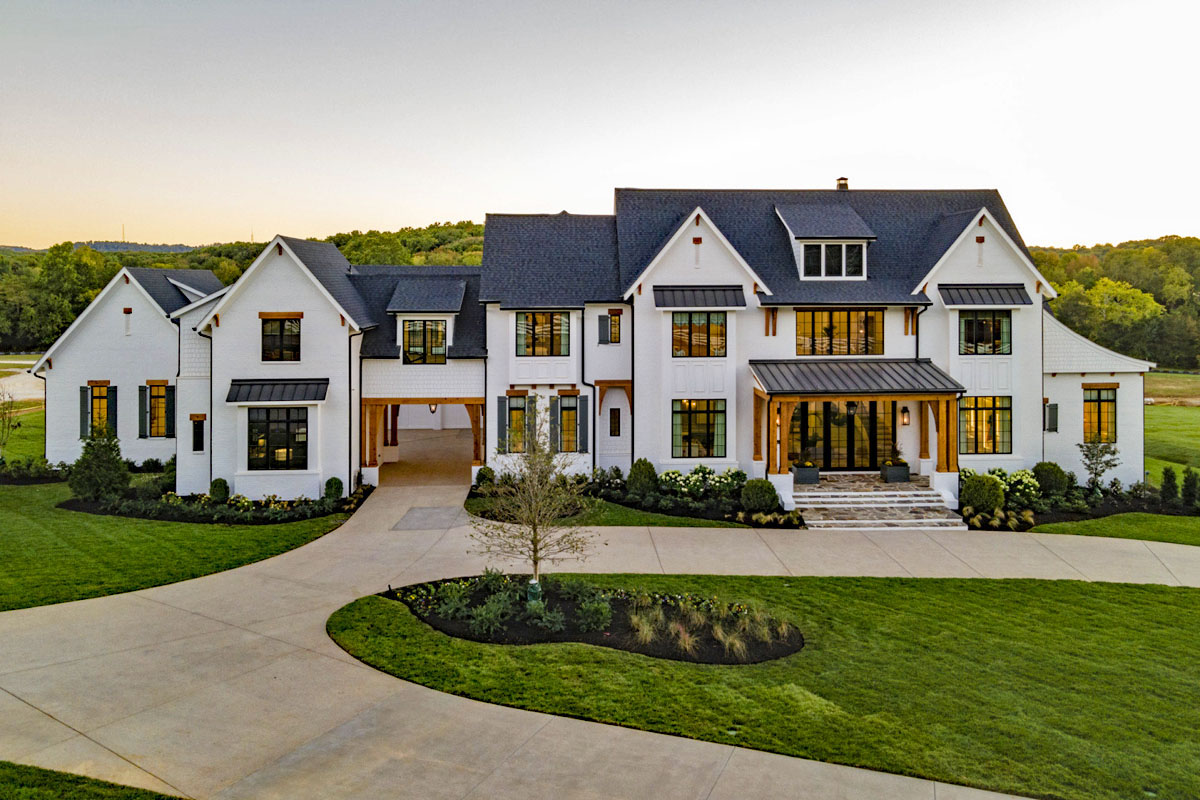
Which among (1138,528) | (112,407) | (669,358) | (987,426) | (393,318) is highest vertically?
(393,318)

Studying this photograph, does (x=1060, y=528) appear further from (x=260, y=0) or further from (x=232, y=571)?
(x=260, y=0)

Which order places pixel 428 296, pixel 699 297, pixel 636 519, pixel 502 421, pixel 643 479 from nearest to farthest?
pixel 636 519 < pixel 643 479 < pixel 699 297 < pixel 502 421 < pixel 428 296

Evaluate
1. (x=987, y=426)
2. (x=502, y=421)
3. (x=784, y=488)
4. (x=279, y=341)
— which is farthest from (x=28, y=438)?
(x=987, y=426)

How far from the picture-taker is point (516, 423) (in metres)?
23.6

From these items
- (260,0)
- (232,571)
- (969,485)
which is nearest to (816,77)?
(969,485)

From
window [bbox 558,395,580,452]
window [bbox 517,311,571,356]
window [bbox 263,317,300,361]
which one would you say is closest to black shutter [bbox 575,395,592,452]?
window [bbox 558,395,580,452]

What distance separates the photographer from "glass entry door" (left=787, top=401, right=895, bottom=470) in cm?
2373

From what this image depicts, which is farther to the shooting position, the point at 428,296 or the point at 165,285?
the point at 165,285

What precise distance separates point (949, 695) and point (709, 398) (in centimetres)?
1417

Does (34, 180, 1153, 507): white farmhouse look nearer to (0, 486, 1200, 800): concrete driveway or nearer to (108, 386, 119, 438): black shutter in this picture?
(108, 386, 119, 438): black shutter

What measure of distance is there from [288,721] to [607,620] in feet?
16.4

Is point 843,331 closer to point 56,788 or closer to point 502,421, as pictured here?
point 502,421

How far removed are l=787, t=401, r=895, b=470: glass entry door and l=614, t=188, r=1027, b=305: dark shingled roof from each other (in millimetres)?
3714

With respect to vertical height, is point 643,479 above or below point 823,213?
below
